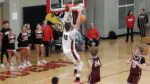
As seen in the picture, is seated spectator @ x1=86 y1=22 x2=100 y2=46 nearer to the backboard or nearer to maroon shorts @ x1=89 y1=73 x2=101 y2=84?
the backboard

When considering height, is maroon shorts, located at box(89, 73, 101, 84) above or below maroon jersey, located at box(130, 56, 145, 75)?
below

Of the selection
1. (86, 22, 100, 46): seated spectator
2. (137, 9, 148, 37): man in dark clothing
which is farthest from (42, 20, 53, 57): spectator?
(137, 9, 148, 37): man in dark clothing

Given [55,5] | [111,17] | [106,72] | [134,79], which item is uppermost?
[55,5]

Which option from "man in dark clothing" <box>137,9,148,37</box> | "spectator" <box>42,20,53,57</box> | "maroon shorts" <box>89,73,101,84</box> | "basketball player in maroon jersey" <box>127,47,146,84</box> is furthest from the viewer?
"man in dark clothing" <box>137,9,148,37</box>

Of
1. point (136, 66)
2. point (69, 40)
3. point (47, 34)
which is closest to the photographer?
point (136, 66)

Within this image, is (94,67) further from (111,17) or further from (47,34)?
(111,17)

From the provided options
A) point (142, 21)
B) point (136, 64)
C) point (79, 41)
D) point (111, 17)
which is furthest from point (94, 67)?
point (111, 17)

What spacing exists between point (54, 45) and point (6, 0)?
12.2ft

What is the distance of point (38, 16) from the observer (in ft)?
79.8

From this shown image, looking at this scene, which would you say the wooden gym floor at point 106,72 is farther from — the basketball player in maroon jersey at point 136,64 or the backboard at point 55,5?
the basketball player in maroon jersey at point 136,64

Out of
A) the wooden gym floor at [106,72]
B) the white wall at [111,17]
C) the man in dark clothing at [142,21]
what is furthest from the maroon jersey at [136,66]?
the white wall at [111,17]

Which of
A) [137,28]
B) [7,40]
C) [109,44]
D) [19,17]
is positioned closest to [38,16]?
[19,17]

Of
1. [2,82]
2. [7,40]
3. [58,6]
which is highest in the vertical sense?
[58,6]

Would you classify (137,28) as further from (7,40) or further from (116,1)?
(7,40)
